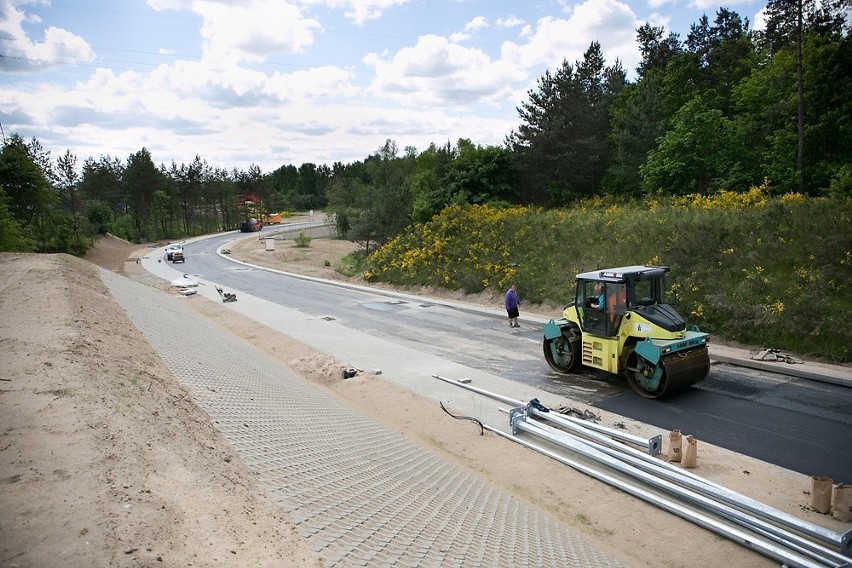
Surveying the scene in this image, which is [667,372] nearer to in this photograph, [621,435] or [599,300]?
[599,300]

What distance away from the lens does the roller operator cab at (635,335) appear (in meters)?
11.2

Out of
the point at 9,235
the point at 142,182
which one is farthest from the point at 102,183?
the point at 9,235

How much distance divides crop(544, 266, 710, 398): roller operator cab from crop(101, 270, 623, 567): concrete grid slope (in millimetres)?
5044

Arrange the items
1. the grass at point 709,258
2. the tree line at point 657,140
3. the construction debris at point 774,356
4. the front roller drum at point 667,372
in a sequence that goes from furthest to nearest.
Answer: the tree line at point 657,140
the grass at point 709,258
the construction debris at point 774,356
the front roller drum at point 667,372

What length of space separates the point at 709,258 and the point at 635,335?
29.3 feet

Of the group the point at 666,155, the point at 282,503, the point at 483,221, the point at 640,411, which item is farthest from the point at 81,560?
the point at 666,155

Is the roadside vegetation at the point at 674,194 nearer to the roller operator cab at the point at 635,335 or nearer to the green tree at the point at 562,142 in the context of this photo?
the green tree at the point at 562,142

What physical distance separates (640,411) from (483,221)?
69.1ft

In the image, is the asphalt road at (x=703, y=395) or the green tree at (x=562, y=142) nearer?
the asphalt road at (x=703, y=395)

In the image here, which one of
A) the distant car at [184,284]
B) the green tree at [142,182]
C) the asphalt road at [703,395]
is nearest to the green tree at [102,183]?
the green tree at [142,182]

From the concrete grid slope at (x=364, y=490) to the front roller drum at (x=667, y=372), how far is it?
497 centimetres

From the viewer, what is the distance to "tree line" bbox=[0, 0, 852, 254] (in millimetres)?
27125

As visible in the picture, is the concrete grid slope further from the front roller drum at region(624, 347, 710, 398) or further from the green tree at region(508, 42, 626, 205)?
the green tree at region(508, 42, 626, 205)

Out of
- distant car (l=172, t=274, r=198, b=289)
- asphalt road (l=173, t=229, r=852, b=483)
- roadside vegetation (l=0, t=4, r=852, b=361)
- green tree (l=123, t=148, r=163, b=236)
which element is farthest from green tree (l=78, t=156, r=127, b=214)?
asphalt road (l=173, t=229, r=852, b=483)
